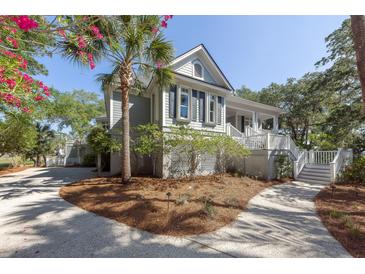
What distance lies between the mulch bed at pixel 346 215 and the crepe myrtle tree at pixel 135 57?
6.81 m

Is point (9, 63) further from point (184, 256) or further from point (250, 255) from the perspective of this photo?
point (250, 255)

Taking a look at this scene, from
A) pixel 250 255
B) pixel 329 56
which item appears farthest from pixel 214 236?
pixel 329 56

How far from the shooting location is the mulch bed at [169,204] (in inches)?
161

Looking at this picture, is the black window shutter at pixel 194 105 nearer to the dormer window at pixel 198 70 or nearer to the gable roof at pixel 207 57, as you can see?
the dormer window at pixel 198 70

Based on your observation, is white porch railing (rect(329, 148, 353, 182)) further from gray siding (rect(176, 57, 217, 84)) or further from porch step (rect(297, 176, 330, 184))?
gray siding (rect(176, 57, 217, 84))

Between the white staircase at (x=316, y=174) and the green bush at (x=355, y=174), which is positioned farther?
the white staircase at (x=316, y=174)

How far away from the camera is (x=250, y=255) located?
3.01m

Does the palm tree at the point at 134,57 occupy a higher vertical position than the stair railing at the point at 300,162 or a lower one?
higher

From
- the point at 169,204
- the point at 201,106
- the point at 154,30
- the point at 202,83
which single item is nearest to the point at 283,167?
the point at 201,106

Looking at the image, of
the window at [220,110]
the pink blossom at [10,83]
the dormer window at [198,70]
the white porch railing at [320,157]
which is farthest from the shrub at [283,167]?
the pink blossom at [10,83]

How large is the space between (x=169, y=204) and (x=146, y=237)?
1.66 metres

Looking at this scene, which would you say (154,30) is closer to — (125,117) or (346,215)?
(125,117)

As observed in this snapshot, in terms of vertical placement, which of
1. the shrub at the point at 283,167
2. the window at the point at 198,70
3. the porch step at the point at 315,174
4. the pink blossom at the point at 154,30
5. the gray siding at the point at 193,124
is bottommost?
the porch step at the point at 315,174

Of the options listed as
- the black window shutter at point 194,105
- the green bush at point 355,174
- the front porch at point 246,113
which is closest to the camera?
the green bush at point 355,174
